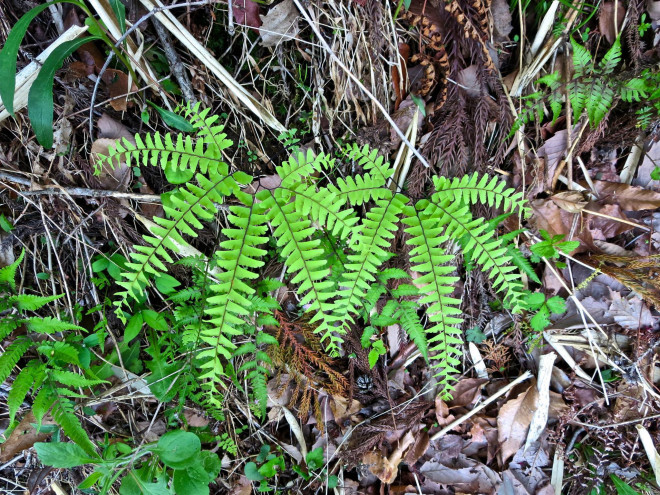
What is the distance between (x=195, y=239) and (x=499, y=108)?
206 centimetres

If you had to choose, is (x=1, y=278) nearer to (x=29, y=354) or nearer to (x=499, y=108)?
(x=29, y=354)

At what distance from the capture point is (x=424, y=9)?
219cm

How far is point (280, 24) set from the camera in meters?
2.21

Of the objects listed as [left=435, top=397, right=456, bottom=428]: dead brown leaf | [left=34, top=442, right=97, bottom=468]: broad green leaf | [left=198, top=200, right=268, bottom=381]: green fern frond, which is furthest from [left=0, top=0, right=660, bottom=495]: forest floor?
[left=198, top=200, right=268, bottom=381]: green fern frond

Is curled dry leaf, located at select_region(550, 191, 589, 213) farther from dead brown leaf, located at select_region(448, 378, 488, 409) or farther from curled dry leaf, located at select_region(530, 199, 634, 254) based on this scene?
dead brown leaf, located at select_region(448, 378, 488, 409)

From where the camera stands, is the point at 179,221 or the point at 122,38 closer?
the point at 179,221

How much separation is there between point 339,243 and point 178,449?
55.7 inches

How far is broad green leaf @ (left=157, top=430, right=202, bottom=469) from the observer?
2.09 m

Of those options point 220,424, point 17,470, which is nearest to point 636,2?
point 220,424

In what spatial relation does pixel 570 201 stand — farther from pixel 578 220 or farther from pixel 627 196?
pixel 627 196

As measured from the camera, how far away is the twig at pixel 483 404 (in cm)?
271

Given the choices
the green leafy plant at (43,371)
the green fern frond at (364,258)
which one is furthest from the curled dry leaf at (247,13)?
the green leafy plant at (43,371)

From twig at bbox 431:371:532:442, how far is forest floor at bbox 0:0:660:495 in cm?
1

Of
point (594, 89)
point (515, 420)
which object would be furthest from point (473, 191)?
point (515, 420)
